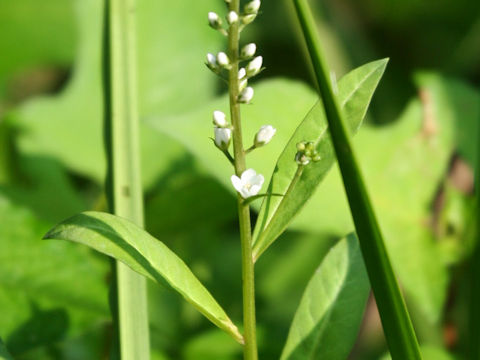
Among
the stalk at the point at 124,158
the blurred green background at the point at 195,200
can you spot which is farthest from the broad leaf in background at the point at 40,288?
the stalk at the point at 124,158

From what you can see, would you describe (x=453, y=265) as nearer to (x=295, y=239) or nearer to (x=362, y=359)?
(x=362, y=359)

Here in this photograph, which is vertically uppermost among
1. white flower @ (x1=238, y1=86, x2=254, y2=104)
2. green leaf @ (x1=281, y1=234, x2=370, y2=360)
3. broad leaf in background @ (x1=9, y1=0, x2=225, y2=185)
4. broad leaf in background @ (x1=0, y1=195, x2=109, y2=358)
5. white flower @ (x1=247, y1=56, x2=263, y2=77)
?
white flower @ (x1=247, y1=56, x2=263, y2=77)

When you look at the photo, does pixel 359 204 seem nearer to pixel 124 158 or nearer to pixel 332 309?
pixel 332 309

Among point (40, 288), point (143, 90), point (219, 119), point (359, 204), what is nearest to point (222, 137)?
point (219, 119)

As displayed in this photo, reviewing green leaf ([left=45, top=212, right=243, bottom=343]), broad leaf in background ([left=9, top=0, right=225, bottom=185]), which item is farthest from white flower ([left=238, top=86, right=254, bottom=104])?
A: broad leaf in background ([left=9, top=0, right=225, bottom=185])

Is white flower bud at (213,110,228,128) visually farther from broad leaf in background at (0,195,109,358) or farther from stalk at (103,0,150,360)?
broad leaf in background at (0,195,109,358)

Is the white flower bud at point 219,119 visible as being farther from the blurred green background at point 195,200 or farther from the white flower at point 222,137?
the blurred green background at point 195,200

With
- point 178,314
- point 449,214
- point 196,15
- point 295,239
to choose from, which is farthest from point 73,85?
point 449,214

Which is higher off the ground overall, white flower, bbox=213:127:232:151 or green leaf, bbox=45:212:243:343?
white flower, bbox=213:127:232:151
